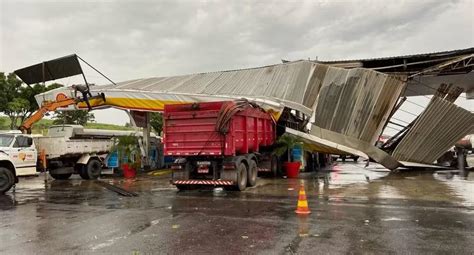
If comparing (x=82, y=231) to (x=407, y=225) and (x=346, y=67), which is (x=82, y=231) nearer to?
(x=407, y=225)

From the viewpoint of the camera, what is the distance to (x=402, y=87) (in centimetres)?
1881

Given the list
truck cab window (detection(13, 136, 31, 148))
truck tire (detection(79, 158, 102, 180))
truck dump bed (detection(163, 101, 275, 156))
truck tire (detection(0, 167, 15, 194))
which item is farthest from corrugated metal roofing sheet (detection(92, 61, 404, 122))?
truck tire (detection(0, 167, 15, 194))

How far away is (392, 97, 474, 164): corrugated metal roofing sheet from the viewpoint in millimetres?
17719

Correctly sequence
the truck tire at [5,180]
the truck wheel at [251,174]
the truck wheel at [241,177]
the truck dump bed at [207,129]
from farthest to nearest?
the truck wheel at [251,174] < the truck tire at [5,180] < the truck wheel at [241,177] < the truck dump bed at [207,129]

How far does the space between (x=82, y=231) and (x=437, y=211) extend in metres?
7.21

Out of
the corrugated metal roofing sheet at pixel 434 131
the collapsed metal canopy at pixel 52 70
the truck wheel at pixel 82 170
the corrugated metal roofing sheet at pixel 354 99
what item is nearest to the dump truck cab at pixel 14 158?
the truck wheel at pixel 82 170

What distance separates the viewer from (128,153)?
2019 cm

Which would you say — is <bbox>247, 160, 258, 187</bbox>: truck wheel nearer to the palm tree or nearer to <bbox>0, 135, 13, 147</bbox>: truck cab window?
the palm tree

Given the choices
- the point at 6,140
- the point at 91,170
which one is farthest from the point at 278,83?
the point at 6,140

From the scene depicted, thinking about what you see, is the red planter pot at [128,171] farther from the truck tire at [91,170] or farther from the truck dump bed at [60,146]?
the truck dump bed at [60,146]

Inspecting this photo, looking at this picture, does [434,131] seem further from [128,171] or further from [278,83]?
[128,171]

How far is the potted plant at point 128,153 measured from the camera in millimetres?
19734

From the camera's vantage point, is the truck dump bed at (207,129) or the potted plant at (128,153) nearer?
the truck dump bed at (207,129)

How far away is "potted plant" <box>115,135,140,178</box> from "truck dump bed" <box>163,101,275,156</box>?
7.12m
